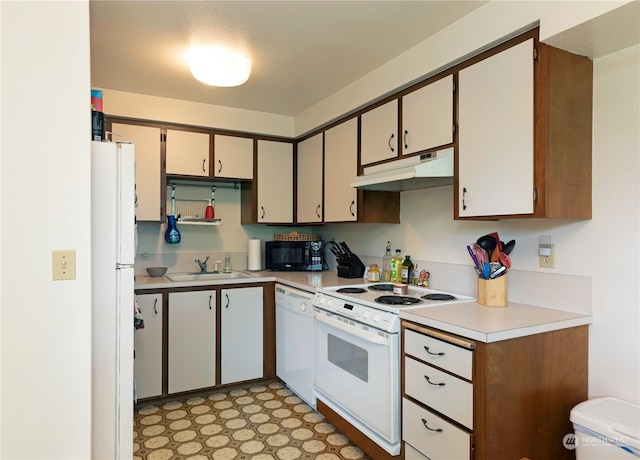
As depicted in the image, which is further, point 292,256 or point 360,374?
point 292,256

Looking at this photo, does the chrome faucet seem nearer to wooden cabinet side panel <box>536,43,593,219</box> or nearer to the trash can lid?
wooden cabinet side panel <box>536,43,593,219</box>

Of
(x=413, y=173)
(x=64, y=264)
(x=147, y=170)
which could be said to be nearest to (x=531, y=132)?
(x=413, y=173)

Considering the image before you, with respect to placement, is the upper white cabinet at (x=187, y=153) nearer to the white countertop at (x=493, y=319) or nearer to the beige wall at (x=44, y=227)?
the beige wall at (x=44, y=227)

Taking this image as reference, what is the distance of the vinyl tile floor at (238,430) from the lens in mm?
2252

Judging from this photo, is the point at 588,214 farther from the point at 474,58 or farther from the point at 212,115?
the point at 212,115

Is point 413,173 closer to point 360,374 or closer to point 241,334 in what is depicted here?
point 360,374

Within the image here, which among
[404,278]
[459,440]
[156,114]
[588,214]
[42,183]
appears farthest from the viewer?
[156,114]

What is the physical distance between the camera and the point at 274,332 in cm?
326

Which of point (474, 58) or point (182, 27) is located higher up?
point (182, 27)

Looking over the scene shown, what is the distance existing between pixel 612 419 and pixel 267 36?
235 cm

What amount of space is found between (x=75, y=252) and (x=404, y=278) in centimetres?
201

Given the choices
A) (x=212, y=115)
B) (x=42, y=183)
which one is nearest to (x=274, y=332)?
(x=212, y=115)

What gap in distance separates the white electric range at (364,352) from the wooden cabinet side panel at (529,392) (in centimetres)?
49

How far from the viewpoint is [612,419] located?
1.50 m
